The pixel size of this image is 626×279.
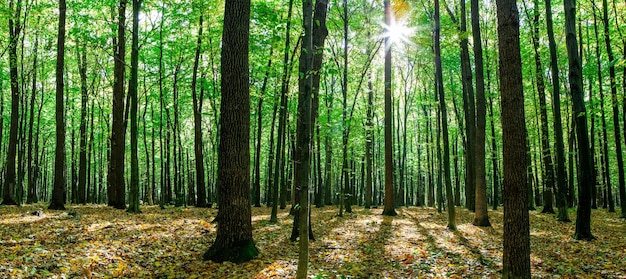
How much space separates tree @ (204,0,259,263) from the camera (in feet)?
24.4

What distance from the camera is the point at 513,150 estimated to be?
5.40 meters

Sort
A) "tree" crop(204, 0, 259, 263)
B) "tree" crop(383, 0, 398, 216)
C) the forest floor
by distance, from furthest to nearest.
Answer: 1. "tree" crop(383, 0, 398, 216)
2. "tree" crop(204, 0, 259, 263)
3. the forest floor

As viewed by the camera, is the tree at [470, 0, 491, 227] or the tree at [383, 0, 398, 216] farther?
the tree at [383, 0, 398, 216]

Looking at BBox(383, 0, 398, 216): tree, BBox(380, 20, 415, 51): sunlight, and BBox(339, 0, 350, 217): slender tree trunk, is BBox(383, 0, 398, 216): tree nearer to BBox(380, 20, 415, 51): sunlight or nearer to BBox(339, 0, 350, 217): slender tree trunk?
BBox(380, 20, 415, 51): sunlight

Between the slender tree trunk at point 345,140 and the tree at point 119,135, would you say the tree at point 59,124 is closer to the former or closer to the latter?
the tree at point 119,135

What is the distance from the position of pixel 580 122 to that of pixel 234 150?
9046mm

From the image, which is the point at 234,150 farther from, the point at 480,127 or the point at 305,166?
the point at 480,127

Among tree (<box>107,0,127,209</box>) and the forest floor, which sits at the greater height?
tree (<box>107,0,127,209</box>)

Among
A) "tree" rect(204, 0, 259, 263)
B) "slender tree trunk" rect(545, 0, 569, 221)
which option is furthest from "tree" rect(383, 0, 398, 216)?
"tree" rect(204, 0, 259, 263)

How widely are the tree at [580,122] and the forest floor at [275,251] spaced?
0.82 metres

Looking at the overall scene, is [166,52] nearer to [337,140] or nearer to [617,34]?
[337,140]

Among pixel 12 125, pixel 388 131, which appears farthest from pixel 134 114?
pixel 388 131

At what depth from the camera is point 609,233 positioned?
11609 mm

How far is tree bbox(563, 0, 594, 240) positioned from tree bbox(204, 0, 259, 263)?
8.41 meters
